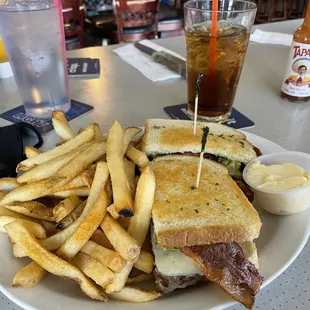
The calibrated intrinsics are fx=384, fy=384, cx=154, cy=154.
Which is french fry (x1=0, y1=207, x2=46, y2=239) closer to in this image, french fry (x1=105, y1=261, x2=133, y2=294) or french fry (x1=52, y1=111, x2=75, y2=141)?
french fry (x1=105, y1=261, x2=133, y2=294)

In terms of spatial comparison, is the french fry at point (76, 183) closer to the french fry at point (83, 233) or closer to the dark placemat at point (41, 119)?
the french fry at point (83, 233)

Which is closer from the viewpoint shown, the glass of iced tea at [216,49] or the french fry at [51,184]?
the french fry at [51,184]

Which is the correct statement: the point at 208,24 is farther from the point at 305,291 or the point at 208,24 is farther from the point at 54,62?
the point at 305,291

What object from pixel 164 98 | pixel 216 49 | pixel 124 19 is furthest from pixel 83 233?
pixel 124 19

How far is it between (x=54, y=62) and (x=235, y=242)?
1210 mm

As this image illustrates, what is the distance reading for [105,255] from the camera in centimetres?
91

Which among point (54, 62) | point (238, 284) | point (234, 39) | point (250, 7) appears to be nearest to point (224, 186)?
point (238, 284)

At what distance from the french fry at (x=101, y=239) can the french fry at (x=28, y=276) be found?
0.15 metres

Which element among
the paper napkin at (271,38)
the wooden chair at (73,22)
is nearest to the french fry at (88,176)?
the paper napkin at (271,38)

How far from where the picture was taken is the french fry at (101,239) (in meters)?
0.98

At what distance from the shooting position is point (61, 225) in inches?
39.8

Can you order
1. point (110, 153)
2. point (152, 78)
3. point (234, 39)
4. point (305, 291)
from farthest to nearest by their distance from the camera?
point (152, 78), point (234, 39), point (110, 153), point (305, 291)

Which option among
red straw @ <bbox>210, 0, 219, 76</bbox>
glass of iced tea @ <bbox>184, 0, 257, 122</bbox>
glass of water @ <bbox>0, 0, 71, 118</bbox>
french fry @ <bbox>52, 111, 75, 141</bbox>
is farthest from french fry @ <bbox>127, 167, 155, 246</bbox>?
glass of water @ <bbox>0, 0, 71, 118</bbox>

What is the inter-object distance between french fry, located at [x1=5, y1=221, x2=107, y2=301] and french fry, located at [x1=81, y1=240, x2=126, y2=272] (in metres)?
0.06
